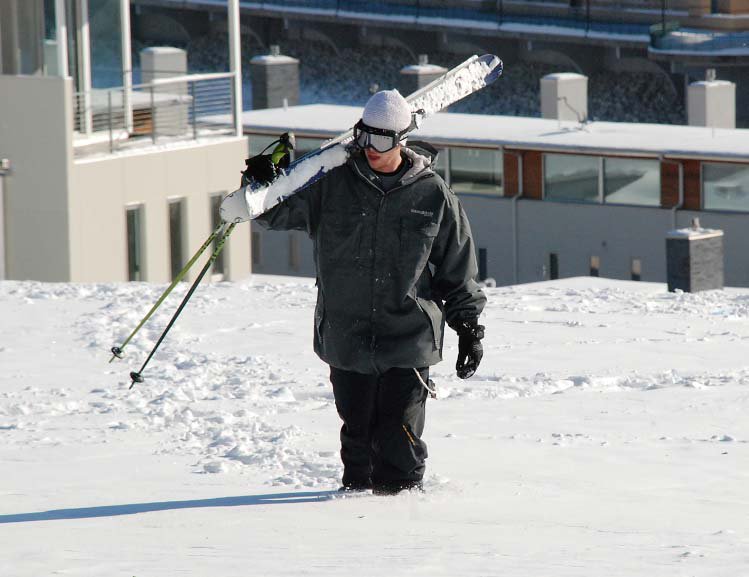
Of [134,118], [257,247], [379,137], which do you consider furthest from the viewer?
[257,247]

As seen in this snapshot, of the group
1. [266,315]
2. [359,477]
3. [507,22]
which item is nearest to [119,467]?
[359,477]

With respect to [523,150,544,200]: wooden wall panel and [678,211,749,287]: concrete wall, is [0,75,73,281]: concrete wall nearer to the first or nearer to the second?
[523,150,544,200]: wooden wall panel

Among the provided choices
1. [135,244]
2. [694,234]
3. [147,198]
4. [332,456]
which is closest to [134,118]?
[147,198]

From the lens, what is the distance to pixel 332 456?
7.11 m

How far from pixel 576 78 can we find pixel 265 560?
106 ft

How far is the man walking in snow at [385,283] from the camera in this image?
6098 mm

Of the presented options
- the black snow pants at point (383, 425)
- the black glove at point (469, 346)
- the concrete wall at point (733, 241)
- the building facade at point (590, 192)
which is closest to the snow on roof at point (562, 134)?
the building facade at point (590, 192)

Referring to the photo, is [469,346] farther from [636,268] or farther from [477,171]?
[477,171]

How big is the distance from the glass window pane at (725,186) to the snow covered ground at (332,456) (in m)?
16.2

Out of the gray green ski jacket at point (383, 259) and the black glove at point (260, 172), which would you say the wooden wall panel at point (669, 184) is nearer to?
the gray green ski jacket at point (383, 259)

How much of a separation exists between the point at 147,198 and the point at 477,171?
1025 cm

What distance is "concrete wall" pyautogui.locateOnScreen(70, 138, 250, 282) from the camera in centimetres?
2086

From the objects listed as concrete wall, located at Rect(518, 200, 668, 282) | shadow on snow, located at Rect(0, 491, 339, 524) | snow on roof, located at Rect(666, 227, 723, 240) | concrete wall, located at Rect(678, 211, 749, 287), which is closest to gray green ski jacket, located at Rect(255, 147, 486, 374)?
shadow on snow, located at Rect(0, 491, 339, 524)

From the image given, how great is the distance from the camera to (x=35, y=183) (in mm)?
20875
